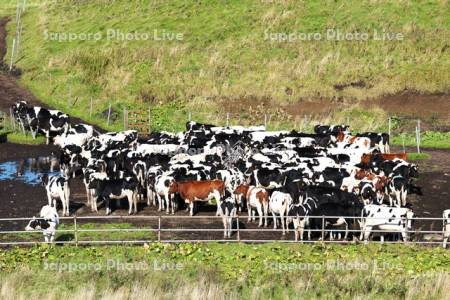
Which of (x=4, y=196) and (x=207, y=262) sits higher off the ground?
(x=4, y=196)

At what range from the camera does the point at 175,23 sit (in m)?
61.8

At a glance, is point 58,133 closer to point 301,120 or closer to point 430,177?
point 301,120

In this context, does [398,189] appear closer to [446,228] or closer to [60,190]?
[446,228]

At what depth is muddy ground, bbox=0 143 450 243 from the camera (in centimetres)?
2511

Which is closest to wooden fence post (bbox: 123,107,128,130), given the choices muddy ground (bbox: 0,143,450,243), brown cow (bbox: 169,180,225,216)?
muddy ground (bbox: 0,143,450,243)

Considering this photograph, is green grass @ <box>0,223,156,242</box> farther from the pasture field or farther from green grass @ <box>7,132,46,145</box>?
green grass @ <box>7,132,46,145</box>

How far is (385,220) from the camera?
23312 millimetres

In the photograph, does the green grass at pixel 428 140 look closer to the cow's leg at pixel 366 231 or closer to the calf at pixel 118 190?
the cow's leg at pixel 366 231

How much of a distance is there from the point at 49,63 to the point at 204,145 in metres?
26.8

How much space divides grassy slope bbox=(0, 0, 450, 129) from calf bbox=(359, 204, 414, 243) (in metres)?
24.1

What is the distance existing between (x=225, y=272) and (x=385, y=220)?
19.6 feet

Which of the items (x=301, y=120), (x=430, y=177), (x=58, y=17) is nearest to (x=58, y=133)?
(x=301, y=120)

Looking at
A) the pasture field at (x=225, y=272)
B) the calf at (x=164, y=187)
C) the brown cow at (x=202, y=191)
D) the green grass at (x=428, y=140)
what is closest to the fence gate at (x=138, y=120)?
the green grass at (x=428, y=140)

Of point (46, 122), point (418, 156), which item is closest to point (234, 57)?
point (46, 122)
